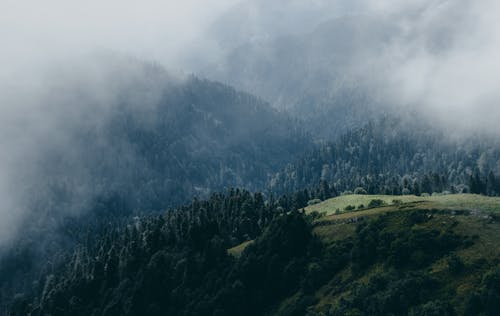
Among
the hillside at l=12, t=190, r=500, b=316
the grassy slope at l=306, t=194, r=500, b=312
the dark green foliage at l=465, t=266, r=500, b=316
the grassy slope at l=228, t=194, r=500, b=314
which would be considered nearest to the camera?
the dark green foliage at l=465, t=266, r=500, b=316

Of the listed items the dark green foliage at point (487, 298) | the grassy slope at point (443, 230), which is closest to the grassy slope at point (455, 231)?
Answer: the grassy slope at point (443, 230)

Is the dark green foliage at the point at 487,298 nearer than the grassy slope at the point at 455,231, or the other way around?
the dark green foliage at the point at 487,298

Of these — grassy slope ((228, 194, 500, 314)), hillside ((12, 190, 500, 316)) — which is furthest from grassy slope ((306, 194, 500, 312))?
hillside ((12, 190, 500, 316))

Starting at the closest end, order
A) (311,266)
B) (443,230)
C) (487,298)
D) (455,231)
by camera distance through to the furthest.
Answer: (487,298) → (455,231) → (443,230) → (311,266)

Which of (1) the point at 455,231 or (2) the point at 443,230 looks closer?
(1) the point at 455,231

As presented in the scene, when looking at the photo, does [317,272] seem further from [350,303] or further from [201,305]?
[201,305]

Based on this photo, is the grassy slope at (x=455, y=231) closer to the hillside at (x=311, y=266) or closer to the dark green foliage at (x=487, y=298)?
the hillside at (x=311, y=266)

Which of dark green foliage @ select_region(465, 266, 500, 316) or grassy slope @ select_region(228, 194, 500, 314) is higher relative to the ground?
grassy slope @ select_region(228, 194, 500, 314)

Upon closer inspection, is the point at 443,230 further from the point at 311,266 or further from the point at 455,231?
the point at 311,266

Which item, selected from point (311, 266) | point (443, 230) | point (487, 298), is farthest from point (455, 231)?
point (311, 266)

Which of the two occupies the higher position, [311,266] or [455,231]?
[455,231]

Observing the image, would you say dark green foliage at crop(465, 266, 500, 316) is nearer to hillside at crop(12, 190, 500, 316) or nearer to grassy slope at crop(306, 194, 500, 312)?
hillside at crop(12, 190, 500, 316)

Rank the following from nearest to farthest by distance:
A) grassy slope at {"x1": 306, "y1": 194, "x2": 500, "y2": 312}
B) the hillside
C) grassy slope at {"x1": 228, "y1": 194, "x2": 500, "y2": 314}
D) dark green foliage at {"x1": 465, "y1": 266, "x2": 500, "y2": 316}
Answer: dark green foliage at {"x1": 465, "y1": 266, "x2": 500, "y2": 316}, grassy slope at {"x1": 306, "y1": 194, "x2": 500, "y2": 312}, grassy slope at {"x1": 228, "y1": 194, "x2": 500, "y2": 314}, the hillside

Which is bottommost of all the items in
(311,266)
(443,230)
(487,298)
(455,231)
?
(487,298)
